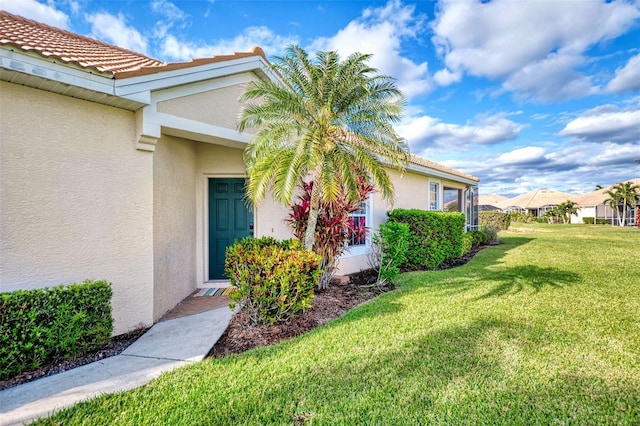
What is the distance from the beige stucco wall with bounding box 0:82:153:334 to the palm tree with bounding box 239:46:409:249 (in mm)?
2196

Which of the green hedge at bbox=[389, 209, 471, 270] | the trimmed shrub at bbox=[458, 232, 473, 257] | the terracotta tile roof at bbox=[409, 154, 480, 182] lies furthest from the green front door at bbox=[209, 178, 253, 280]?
the trimmed shrub at bbox=[458, 232, 473, 257]

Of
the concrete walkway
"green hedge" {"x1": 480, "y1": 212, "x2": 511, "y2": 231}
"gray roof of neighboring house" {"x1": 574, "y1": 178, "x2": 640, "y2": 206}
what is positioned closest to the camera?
the concrete walkway

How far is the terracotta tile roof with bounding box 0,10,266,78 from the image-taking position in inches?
154

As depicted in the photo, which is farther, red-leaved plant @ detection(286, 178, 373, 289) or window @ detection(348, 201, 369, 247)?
window @ detection(348, 201, 369, 247)

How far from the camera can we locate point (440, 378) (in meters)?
3.34

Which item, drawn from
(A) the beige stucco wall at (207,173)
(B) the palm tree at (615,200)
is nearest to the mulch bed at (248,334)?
(A) the beige stucco wall at (207,173)

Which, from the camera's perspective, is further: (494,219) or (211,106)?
(494,219)

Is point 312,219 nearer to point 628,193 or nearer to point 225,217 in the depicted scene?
point 225,217

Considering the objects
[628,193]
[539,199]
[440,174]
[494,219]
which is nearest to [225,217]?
[440,174]

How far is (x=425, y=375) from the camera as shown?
11.2ft

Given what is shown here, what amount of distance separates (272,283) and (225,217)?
388 centimetres

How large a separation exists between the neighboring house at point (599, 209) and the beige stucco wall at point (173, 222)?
5353 cm

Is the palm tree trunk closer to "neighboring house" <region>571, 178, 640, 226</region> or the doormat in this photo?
the doormat

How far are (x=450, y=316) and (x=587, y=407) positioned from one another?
248 centimetres
